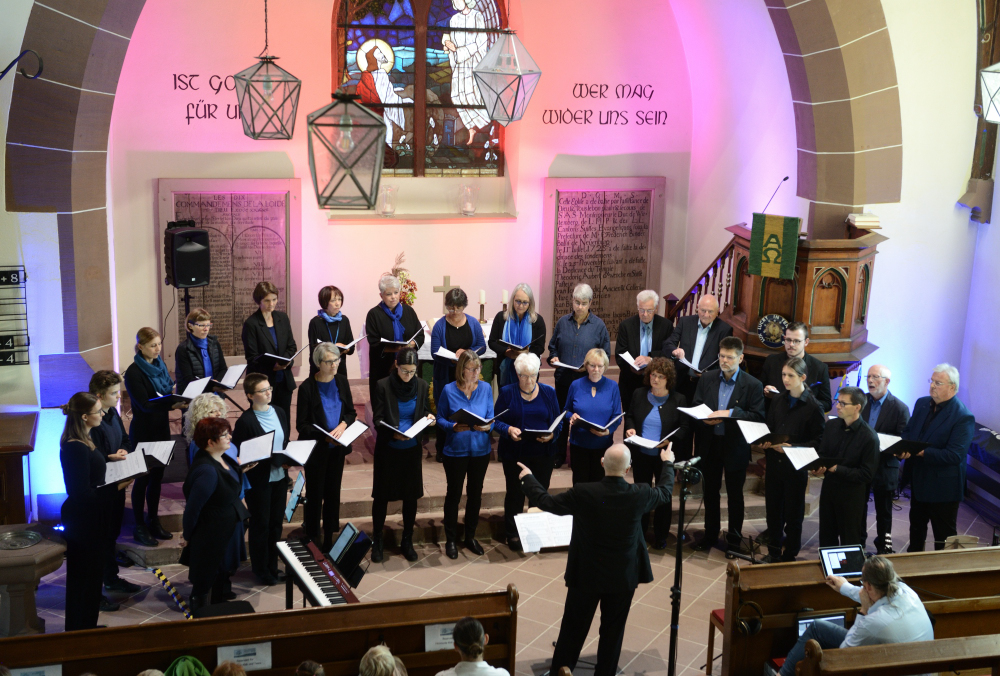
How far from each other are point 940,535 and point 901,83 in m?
3.83

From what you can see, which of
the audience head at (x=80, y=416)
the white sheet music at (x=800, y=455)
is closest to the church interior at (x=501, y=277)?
the white sheet music at (x=800, y=455)

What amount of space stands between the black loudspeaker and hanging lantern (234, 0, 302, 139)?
43.8 inches

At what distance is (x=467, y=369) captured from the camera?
6.60m

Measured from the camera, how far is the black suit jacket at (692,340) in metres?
7.54

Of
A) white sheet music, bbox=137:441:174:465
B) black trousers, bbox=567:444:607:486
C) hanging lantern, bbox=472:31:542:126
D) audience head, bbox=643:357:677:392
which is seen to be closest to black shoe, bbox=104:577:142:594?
white sheet music, bbox=137:441:174:465

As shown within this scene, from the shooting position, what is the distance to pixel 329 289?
7.64 meters

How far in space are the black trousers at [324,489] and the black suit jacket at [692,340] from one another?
2811 millimetres

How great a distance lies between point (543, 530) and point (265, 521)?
6.84ft

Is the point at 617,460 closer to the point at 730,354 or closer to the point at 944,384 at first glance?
the point at 730,354

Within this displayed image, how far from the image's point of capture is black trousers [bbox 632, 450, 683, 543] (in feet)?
22.9

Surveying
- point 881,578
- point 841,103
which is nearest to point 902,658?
point 881,578

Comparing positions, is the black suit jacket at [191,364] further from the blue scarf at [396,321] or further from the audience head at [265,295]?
the blue scarf at [396,321]

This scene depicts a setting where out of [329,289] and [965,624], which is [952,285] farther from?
[329,289]

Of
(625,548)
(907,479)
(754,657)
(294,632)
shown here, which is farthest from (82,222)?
(907,479)
